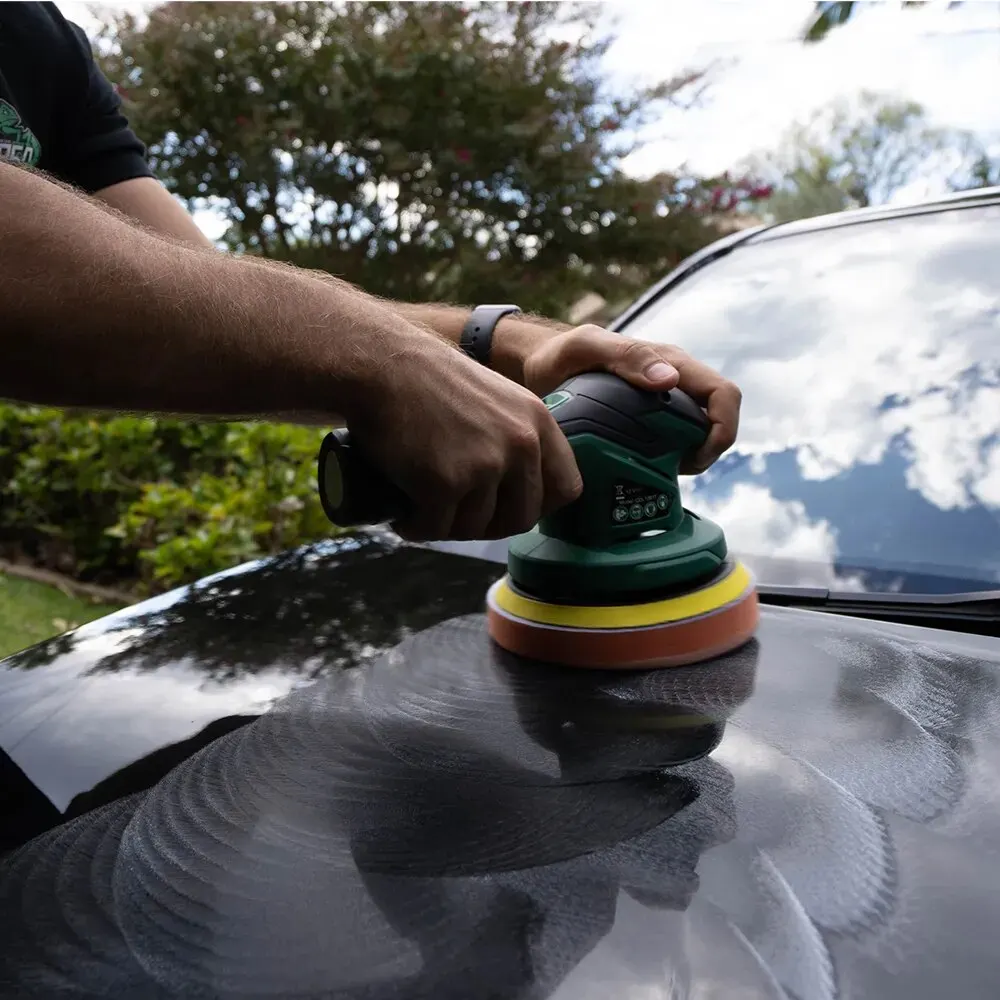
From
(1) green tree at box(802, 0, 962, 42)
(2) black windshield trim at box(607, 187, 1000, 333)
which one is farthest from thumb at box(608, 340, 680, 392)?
(1) green tree at box(802, 0, 962, 42)

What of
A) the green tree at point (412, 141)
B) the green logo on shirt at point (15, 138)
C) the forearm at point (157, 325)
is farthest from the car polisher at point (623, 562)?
the green tree at point (412, 141)

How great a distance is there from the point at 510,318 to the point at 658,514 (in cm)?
61

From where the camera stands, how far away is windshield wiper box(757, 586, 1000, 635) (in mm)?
1271

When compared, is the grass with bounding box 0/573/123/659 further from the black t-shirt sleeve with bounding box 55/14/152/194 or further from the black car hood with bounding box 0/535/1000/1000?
the black car hood with bounding box 0/535/1000/1000

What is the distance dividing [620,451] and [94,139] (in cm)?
168

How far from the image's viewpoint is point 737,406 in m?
1.42

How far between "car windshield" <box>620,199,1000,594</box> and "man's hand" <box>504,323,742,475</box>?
0.25m

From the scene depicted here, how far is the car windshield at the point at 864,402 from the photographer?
56.5 inches

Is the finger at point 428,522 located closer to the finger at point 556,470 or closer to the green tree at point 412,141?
the finger at point 556,470

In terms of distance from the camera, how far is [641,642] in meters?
1.18

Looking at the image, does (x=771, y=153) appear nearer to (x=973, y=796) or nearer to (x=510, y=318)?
(x=510, y=318)

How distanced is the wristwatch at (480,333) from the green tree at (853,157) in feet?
23.0

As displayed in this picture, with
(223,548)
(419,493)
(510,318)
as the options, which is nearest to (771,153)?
(223,548)

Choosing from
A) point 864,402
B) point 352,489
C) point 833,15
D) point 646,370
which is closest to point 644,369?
point 646,370
